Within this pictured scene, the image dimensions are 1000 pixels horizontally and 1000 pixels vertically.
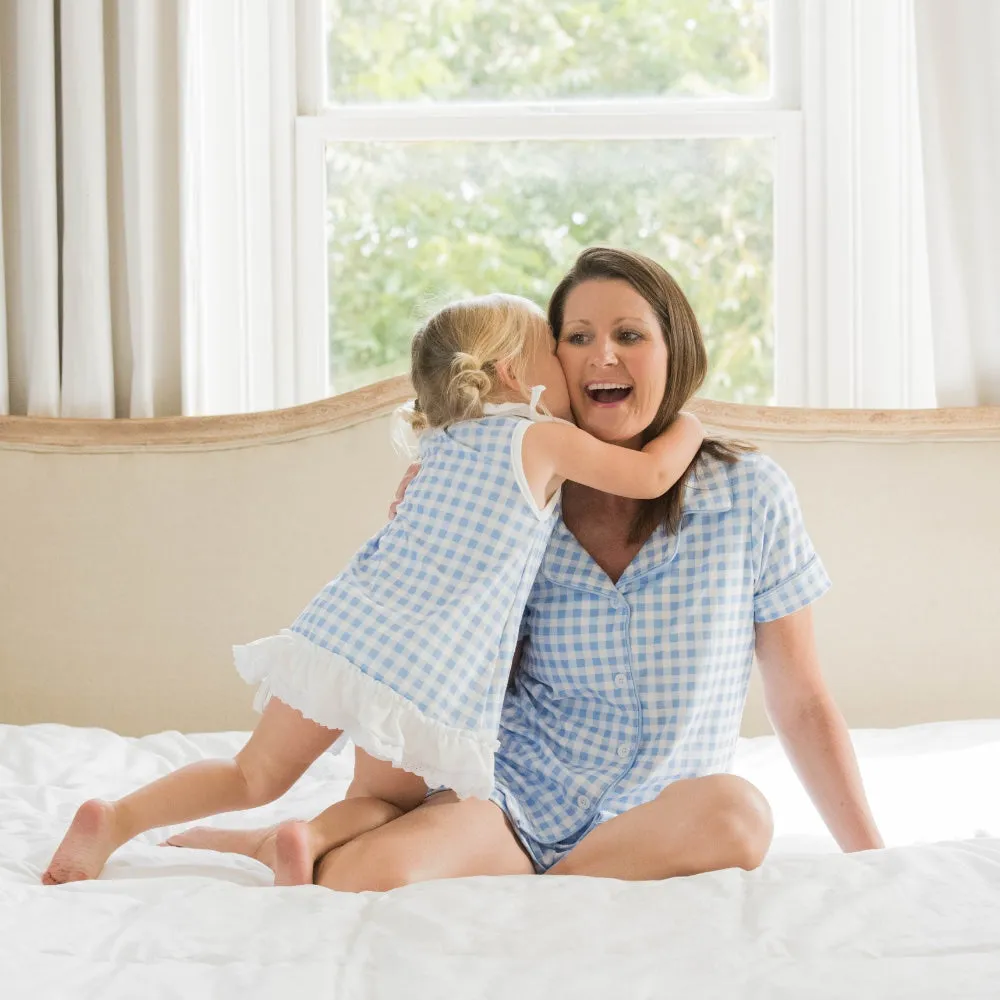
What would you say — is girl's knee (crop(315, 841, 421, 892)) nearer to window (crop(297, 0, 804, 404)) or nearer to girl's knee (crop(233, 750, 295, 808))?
girl's knee (crop(233, 750, 295, 808))

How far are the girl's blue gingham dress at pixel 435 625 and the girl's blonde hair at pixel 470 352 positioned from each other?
4 cm

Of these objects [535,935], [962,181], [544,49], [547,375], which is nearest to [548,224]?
[544,49]

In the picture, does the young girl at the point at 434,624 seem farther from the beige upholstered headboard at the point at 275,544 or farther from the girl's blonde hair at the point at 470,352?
the beige upholstered headboard at the point at 275,544

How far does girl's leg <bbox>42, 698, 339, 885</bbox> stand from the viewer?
1220 mm

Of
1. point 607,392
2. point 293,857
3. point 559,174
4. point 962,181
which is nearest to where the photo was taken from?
point 293,857

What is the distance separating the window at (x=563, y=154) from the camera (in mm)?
2453

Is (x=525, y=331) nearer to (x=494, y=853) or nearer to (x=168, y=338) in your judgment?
(x=494, y=853)

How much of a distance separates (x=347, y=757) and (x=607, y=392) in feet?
2.52

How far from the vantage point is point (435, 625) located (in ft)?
4.13

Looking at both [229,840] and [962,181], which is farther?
[962,181]

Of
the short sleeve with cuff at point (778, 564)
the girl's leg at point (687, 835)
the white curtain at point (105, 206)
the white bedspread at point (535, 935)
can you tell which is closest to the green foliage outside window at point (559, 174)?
the white curtain at point (105, 206)

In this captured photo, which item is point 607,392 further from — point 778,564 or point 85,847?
point 85,847

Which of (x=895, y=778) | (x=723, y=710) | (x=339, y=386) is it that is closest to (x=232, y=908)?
(x=723, y=710)

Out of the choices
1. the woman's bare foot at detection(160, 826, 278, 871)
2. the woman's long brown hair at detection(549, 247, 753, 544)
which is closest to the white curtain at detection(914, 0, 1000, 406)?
the woman's long brown hair at detection(549, 247, 753, 544)
